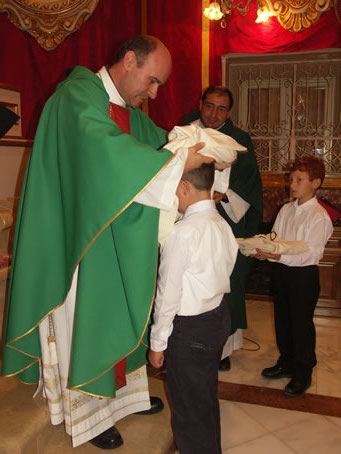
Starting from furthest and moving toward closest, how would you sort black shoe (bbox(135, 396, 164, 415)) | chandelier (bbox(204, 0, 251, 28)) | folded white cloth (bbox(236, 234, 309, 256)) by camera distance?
chandelier (bbox(204, 0, 251, 28)) < folded white cloth (bbox(236, 234, 309, 256)) < black shoe (bbox(135, 396, 164, 415))

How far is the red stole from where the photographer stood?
194 centimetres

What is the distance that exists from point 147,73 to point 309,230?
4.32 feet

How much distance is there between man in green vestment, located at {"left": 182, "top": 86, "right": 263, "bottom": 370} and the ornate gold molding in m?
2.42

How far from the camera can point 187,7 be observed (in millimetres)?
4613

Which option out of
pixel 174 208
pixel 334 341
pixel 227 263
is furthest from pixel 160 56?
pixel 334 341

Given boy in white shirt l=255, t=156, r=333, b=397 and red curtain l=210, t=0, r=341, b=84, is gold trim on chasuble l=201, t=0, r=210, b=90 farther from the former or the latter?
boy in white shirt l=255, t=156, r=333, b=397

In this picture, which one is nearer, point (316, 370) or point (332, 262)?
point (316, 370)

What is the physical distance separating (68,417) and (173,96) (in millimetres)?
3656

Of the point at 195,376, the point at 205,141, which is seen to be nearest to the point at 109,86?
the point at 205,141

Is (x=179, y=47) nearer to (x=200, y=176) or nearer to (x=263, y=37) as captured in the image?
(x=263, y=37)

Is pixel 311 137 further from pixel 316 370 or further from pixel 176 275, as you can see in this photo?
pixel 176 275

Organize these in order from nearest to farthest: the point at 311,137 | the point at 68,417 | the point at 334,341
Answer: the point at 68,417
the point at 334,341
the point at 311,137

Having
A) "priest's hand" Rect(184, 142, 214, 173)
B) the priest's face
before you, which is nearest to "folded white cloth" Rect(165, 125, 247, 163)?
"priest's hand" Rect(184, 142, 214, 173)

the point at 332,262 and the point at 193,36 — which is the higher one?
the point at 193,36
